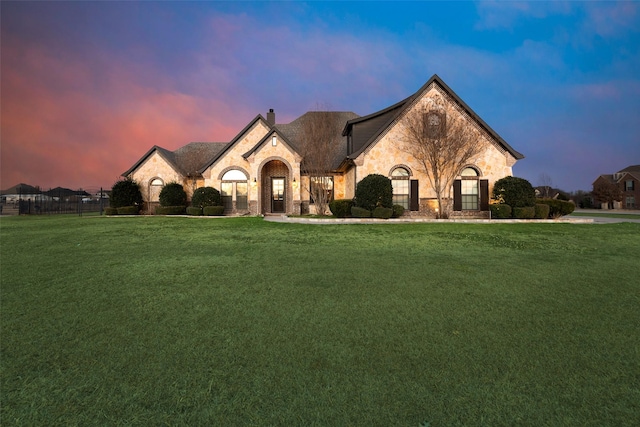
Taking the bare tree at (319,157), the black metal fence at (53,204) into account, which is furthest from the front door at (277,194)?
the black metal fence at (53,204)

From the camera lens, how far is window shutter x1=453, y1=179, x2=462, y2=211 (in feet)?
67.4

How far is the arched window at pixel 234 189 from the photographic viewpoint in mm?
25328

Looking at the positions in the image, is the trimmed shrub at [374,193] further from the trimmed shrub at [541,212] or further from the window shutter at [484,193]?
the trimmed shrub at [541,212]

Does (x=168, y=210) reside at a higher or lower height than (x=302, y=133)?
lower

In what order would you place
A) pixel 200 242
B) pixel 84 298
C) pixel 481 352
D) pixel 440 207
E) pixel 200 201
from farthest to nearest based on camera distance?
pixel 200 201
pixel 440 207
pixel 200 242
pixel 84 298
pixel 481 352

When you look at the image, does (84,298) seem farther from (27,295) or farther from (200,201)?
(200,201)

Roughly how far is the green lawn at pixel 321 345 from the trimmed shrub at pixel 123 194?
23027 millimetres

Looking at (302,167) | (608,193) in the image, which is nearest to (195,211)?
(302,167)

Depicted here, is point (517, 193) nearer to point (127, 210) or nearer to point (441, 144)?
point (441, 144)

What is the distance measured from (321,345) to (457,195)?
778 inches

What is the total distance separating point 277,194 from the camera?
1029 inches

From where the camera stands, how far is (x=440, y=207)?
19.2 metres

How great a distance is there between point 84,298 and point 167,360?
7.96ft

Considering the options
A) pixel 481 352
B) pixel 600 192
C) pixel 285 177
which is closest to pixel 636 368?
pixel 481 352
